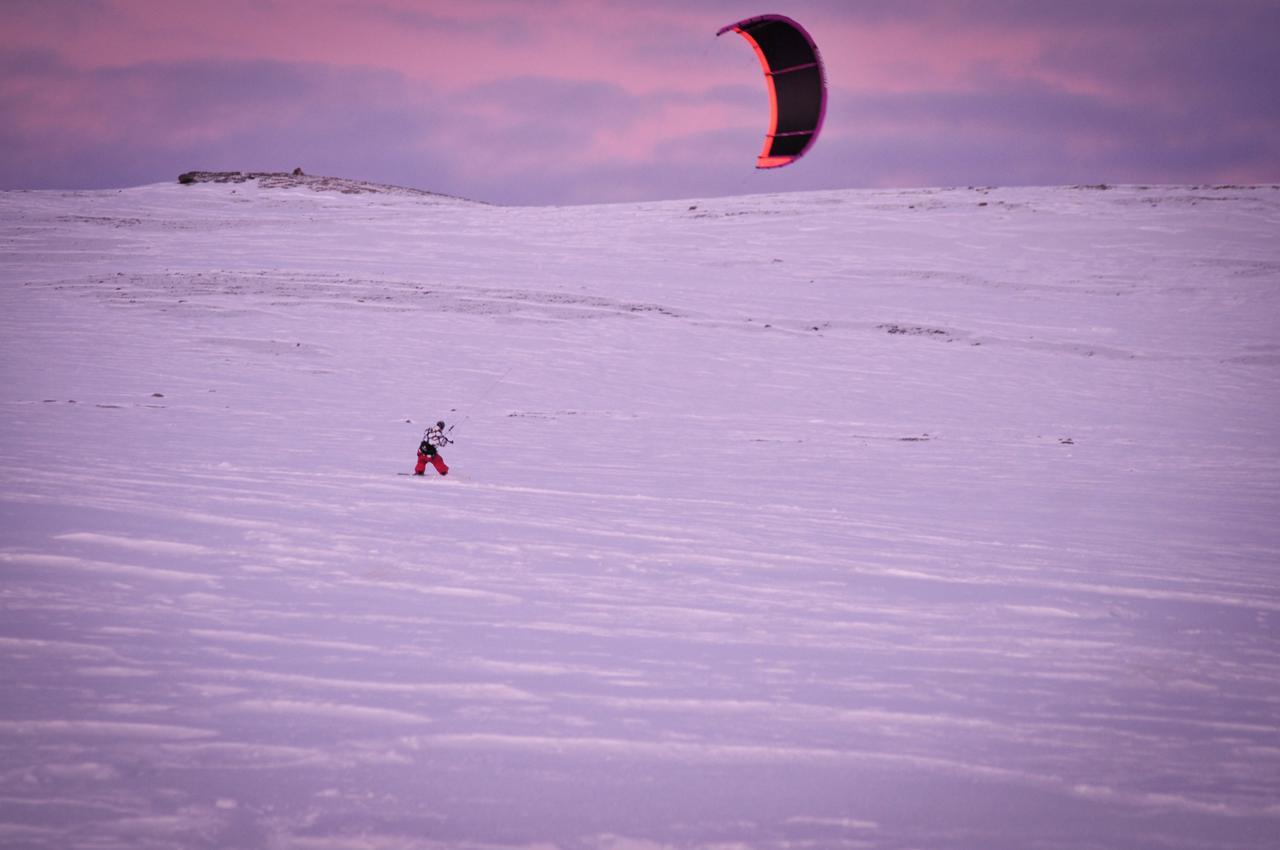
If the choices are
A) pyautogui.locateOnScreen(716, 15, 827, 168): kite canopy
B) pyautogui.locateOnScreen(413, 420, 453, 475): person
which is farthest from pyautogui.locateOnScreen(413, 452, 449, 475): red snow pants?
pyautogui.locateOnScreen(716, 15, 827, 168): kite canopy

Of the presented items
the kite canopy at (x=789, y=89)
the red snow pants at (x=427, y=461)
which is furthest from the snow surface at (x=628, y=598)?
the kite canopy at (x=789, y=89)

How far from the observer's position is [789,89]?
1286 centimetres

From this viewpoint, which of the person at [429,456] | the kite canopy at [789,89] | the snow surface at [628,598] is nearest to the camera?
the snow surface at [628,598]

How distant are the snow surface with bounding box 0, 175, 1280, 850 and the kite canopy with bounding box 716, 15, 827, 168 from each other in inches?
111

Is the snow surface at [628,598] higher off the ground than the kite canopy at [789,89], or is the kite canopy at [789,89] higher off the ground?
the kite canopy at [789,89]

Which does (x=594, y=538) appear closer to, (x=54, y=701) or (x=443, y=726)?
(x=443, y=726)

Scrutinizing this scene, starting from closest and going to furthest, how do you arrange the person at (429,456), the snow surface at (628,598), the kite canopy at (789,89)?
1. the snow surface at (628,598)
2. the person at (429,456)
3. the kite canopy at (789,89)

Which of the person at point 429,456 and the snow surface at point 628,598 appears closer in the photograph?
the snow surface at point 628,598

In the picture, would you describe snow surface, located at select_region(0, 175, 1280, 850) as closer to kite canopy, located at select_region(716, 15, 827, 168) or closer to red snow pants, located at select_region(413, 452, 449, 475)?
red snow pants, located at select_region(413, 452, 449, 475)

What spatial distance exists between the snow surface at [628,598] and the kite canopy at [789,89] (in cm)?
281

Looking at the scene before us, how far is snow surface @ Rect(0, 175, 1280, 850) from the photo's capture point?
2445mm

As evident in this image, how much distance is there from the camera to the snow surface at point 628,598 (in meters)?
2.45

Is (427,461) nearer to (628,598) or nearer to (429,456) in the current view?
(429,456)

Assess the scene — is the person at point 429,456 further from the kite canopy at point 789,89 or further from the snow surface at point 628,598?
the kite canopy at point 789,89
